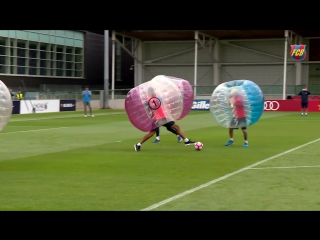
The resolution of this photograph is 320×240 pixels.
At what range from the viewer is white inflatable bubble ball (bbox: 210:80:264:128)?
18047 mm

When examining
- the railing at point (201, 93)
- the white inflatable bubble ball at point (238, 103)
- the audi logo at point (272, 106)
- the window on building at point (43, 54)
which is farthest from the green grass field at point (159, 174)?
the window on building at point (43, 54)

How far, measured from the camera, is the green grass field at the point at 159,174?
9602 mm

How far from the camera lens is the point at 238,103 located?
59.2ft

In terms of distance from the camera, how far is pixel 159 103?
54.8 feet

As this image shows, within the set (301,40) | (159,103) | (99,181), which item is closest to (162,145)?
(159,103)

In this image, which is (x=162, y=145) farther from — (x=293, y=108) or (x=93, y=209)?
(x=293, y=108)

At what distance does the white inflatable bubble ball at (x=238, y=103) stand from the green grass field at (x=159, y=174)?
32.5 inches

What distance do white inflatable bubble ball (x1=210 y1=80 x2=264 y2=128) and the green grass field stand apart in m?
0.83

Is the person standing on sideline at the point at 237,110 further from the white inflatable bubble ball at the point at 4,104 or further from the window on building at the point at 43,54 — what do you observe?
the window on building at the point at 43,54

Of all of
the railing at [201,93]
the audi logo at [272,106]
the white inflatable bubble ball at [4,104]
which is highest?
the white inflatable bubble ball at [4,104]

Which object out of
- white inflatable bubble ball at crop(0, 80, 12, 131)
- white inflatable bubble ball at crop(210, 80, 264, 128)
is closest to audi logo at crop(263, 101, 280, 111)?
white inflatable bubble ball at crop(210, 80, 264, 128)
